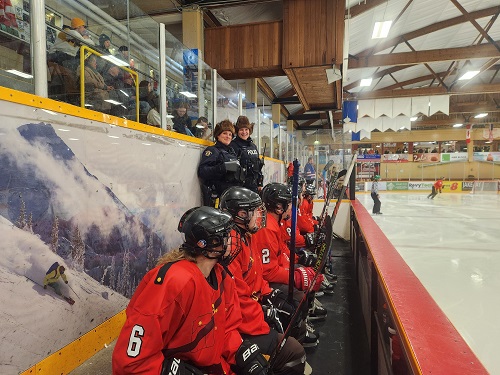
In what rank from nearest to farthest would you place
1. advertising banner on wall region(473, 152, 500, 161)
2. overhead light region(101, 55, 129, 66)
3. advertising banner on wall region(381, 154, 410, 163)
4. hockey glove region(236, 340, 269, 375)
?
hockey glove region(236, 340, 269, 375) < overhead light region(101, 55, 129, 66) < advertising banner on wall region(473, 152, 500, 161) < advertising banner on wall region(381, 154, 410, 163)

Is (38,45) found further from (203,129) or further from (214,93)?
(214,93)

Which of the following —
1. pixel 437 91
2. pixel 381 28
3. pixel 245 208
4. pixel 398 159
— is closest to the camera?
pixel 245 208

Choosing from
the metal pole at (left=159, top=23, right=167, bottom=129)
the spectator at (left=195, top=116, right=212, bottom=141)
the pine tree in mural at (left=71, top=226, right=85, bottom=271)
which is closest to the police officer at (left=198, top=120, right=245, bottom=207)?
the spectator at (left=195, top=116, right=212, bottom=141)

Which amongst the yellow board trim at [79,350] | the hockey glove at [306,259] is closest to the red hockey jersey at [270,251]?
the hockey glove at [306,259]

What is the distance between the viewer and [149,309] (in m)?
0.95

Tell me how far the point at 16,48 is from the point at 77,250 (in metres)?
1.02

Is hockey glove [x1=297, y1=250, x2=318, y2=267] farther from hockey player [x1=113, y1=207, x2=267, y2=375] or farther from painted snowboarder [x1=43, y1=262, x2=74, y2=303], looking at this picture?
painted snowboarder [x1=43, y1=262, x2=74, y2=303]

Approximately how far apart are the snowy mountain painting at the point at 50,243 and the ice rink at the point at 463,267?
5.96ft

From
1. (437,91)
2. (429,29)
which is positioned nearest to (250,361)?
(429,29)

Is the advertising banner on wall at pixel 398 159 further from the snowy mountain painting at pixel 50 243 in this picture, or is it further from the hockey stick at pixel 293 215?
the snowy mountain painting at pixel 50 243

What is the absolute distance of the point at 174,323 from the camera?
103 cm

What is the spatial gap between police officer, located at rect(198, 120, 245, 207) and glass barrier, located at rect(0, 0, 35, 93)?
155cm

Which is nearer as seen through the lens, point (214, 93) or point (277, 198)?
point (277, 198)

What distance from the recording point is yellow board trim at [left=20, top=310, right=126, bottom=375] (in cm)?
131
